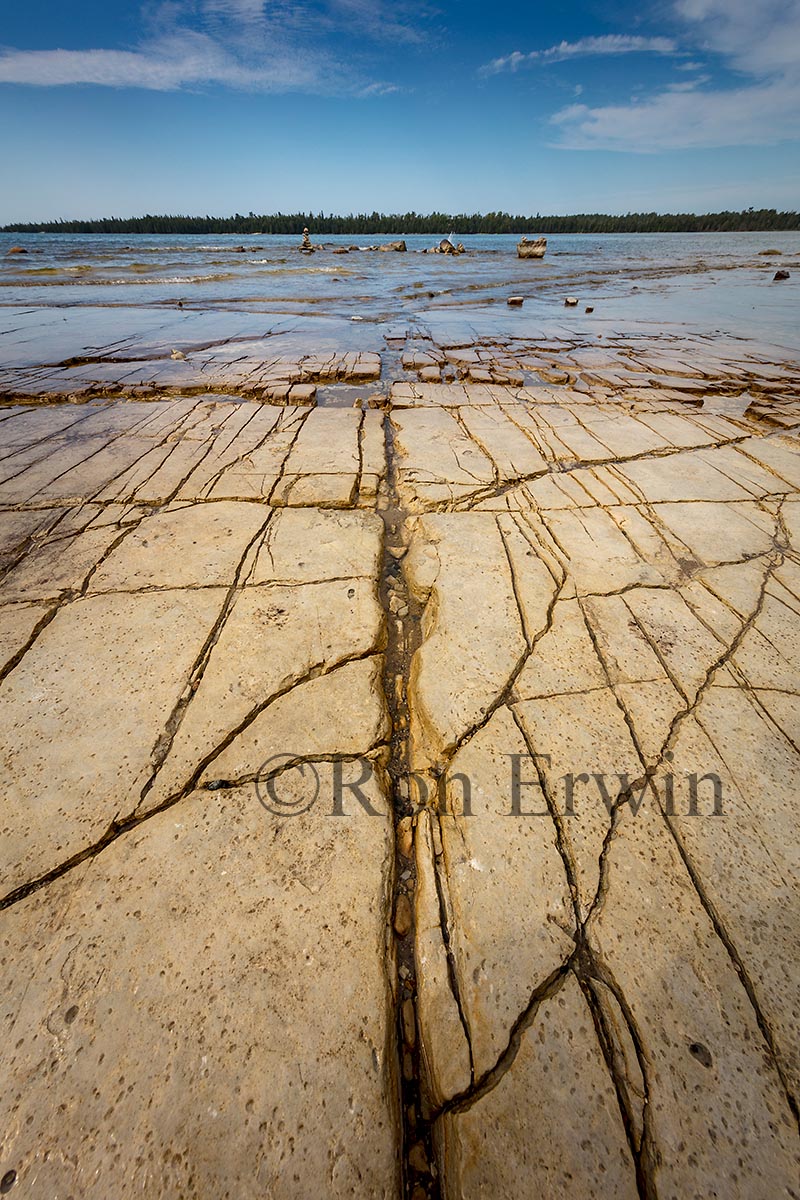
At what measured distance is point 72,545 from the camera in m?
2.56

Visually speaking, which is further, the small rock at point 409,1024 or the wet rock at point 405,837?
the wet rock at point 405,837

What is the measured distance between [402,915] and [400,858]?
0.46 feet

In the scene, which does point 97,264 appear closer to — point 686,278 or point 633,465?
point 686,278

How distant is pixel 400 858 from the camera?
4.42 feet

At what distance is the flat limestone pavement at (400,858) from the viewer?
90 cm

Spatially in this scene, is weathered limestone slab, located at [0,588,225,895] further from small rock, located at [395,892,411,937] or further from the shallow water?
the shallow water

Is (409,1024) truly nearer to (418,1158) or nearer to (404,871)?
(418,1158)

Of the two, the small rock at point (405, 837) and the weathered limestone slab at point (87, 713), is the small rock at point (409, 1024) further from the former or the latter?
the weathered limestone slab at point (87, 713)

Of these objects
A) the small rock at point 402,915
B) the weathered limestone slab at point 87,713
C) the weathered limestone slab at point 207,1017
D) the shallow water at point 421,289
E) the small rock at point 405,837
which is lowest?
the small rock at point 402,915

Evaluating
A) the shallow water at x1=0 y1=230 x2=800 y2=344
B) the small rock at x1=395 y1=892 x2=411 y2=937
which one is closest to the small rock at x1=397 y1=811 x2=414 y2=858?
the small rock at x1=395 y1=892 x2=411 y2=937

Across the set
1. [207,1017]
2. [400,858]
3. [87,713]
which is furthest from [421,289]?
[207,1017]

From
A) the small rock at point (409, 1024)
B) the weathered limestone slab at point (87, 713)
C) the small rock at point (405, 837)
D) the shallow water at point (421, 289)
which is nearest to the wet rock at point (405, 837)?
the small rock at point (405, 837)

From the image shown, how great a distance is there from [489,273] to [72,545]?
2186 centimetres

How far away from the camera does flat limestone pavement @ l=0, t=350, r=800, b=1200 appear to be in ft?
2.97
